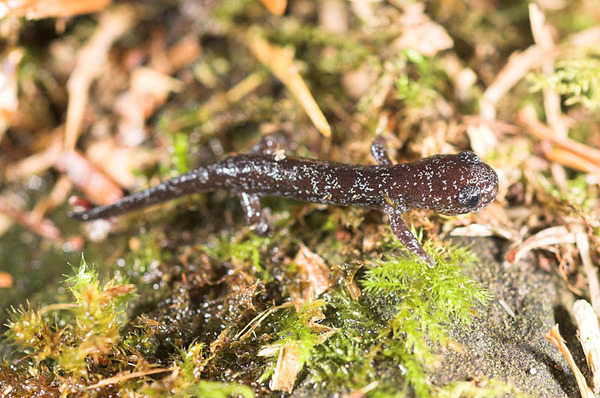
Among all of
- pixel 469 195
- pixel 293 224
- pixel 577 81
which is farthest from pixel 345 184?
pixel 577 81

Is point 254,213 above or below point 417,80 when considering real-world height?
below

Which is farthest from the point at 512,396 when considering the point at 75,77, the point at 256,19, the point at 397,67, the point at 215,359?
the point at 75,77

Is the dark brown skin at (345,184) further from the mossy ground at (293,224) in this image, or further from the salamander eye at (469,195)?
the mossy ground at (293,224)

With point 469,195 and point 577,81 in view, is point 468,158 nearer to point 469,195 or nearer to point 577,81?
point 469,195

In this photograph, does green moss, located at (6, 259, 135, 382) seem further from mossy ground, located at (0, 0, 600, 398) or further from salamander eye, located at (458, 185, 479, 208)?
salamander eye, located at (458, 185, 479, 208)

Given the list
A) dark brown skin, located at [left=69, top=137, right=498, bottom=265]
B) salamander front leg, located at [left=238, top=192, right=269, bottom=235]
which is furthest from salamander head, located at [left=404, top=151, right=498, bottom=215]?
salamander front leg, located at [left=238, top=192, right=269, bottom=235]

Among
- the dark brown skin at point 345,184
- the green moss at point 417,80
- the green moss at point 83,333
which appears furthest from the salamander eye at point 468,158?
the green moss at point 83,333
